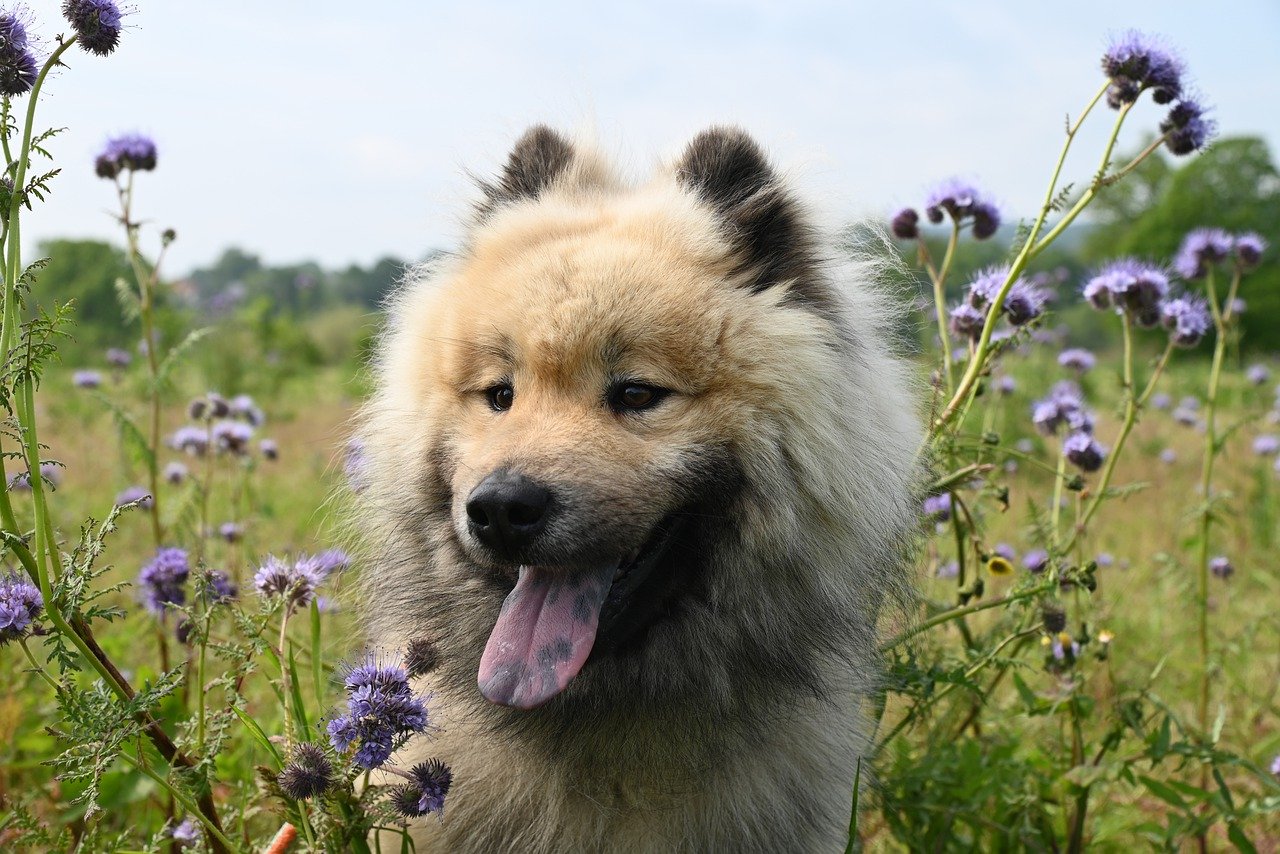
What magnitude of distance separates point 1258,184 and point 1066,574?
45335 mm

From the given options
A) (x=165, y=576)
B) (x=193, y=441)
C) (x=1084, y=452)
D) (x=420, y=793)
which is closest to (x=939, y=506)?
(x=1084, y=452)

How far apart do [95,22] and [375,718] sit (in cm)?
136

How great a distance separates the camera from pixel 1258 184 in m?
39.8

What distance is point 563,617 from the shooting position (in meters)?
2.29

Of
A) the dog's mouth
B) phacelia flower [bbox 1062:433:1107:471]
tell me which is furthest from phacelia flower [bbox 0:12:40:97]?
phacelia flower [bbox 1062:433:1107:471]

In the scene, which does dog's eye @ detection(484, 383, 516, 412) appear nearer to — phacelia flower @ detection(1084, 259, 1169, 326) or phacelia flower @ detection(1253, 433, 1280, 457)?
phacelia flower @ detection(1084, 259, 1169, 326)

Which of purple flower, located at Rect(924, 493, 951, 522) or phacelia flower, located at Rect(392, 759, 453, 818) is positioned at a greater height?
purple flower, located at Rect(924, 493, 951, 522)

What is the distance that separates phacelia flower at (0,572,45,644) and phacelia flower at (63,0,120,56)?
1041 mm

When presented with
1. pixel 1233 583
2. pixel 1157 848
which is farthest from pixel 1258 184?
pixel 1157 848

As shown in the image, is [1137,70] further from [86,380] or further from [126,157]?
[86,380]

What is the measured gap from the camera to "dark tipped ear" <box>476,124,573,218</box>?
3.10 metres

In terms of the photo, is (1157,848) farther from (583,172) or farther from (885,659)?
(583,172)

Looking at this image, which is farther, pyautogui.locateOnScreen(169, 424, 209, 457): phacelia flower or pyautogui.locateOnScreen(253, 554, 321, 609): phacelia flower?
pyautogui.locateOnScreen(169, 424, 209, 457): phacelia flower

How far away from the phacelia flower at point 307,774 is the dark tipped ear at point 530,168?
182 centimetres
